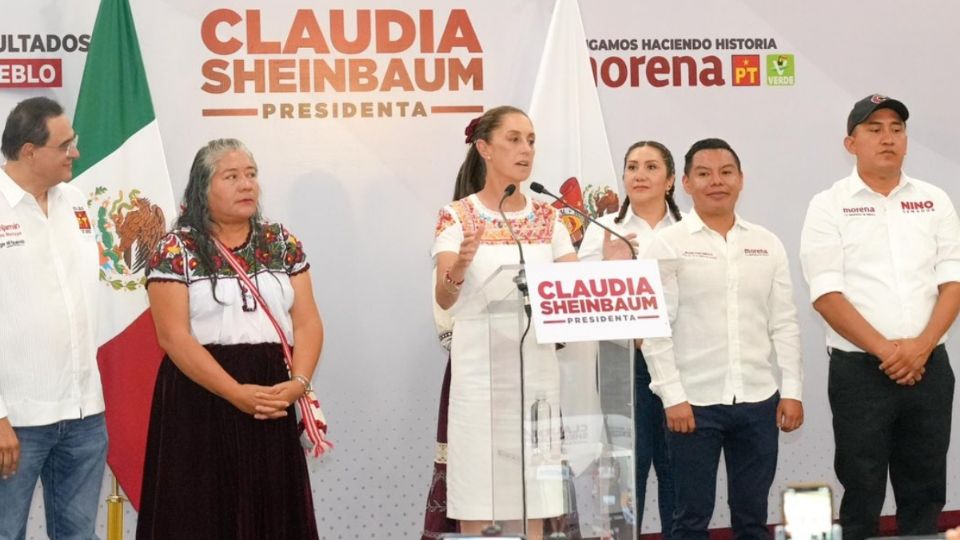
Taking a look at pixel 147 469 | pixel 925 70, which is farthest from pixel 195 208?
pixel 925 70

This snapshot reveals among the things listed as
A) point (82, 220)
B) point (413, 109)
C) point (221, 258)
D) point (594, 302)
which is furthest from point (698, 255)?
point (82, 220)

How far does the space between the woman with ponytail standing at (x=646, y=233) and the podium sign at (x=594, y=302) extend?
137cm

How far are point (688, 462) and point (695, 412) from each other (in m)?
0.17

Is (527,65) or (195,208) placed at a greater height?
(527,65)

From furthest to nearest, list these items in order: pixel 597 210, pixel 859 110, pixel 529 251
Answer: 1. pixel 597 210
2. pixel 859 110
3. pixel 529 251

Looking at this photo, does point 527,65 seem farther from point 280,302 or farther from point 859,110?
point 280,302

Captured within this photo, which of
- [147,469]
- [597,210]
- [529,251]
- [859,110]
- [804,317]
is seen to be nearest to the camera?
[147,469]

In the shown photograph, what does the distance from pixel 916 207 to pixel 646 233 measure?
3.27 ft

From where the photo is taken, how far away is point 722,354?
4051mm

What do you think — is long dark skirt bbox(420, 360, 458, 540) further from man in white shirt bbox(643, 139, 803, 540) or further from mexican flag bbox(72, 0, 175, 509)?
mexican flag bbox(72, 0, 175, 509)

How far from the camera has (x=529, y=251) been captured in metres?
3.85

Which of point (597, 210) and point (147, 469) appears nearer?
point (147, 469)

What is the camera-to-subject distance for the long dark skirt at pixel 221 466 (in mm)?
3523

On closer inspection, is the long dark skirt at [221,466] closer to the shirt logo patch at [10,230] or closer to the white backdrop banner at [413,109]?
the shirt logo patch at [10,230]
